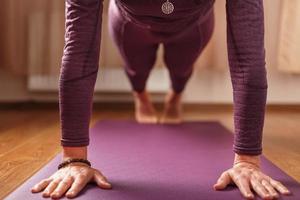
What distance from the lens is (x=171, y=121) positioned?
1.89 metres

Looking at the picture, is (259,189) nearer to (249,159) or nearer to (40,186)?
(249,159)

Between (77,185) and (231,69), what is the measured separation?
16.1 inches

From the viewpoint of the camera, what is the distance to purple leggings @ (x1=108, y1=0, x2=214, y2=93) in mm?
1431

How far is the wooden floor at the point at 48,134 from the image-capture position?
1105 mm

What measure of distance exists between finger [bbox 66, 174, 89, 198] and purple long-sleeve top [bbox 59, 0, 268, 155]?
8 cm

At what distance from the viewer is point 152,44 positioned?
1.58 metres

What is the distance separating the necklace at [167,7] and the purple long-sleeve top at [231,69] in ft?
0.61

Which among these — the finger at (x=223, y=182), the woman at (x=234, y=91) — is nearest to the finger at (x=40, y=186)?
the woman at (x=234, y=91)

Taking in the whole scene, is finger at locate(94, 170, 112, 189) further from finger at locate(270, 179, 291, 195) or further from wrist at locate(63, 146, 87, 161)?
finger at locate(270, 179, 291, 195)

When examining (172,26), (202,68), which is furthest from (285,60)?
(172,26)

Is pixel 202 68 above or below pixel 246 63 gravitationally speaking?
below

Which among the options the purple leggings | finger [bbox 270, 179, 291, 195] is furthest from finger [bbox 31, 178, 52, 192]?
the purple leggings

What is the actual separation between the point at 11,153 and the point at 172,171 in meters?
0.52

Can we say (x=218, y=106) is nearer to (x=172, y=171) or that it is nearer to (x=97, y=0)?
(x=172, y=171)
